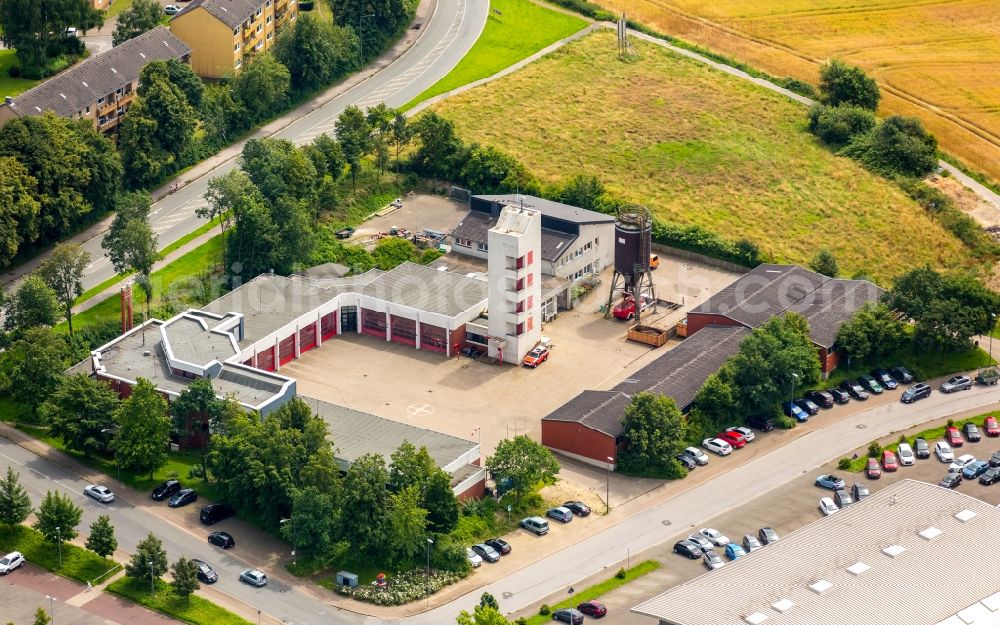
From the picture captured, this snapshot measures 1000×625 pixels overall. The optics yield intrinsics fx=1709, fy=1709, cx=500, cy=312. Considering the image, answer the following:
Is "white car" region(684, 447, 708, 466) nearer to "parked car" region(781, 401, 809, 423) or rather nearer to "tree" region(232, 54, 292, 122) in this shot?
"parked car" region(781, 401, 809, 423)

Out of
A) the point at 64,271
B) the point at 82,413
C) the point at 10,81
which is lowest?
the point at 82,413

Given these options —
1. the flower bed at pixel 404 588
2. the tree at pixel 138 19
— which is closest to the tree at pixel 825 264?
the flower bed at pixel 404 588

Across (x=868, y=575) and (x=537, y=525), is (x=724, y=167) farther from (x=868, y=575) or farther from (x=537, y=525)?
(x=868, y=575)

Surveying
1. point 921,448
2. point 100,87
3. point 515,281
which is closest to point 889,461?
point 921,448

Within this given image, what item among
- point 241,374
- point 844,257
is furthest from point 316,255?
point 844,257

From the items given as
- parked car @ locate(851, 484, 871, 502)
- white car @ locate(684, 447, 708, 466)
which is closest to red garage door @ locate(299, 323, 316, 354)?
white car @ locate(684, 447, 708, 466)
